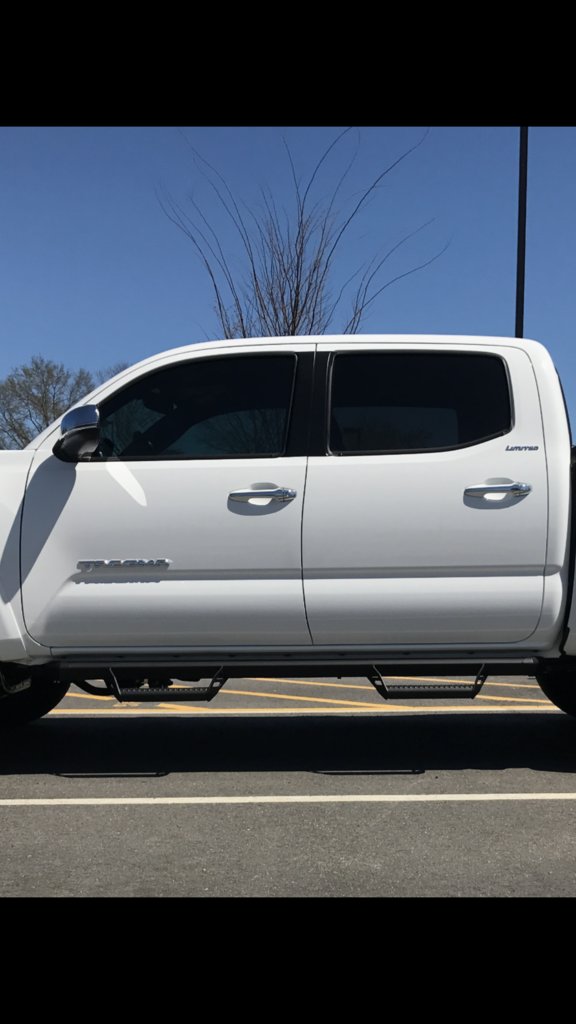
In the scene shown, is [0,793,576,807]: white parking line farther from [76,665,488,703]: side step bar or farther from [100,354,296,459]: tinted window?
[100,354,296,459]: tinted window

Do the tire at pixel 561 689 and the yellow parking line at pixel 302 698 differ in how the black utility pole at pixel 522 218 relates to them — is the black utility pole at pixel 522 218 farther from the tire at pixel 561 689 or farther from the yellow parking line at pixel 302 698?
the tire at pixel 561 689

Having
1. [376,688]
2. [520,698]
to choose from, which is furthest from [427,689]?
[520,698]

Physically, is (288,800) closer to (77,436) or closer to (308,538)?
(308,538)

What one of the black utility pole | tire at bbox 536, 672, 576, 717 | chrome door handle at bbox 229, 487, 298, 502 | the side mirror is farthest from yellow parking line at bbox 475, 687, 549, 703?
the black utility pole

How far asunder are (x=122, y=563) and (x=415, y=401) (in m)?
1.73

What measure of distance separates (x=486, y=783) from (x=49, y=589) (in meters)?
2.50

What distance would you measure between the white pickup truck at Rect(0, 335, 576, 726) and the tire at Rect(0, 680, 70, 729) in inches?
38.8

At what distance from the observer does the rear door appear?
14.1 ft

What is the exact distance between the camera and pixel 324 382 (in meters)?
4.55

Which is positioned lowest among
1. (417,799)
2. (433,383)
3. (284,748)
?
(284,748)

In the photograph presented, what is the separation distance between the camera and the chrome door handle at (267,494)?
4.30 m

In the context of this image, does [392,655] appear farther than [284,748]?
No
